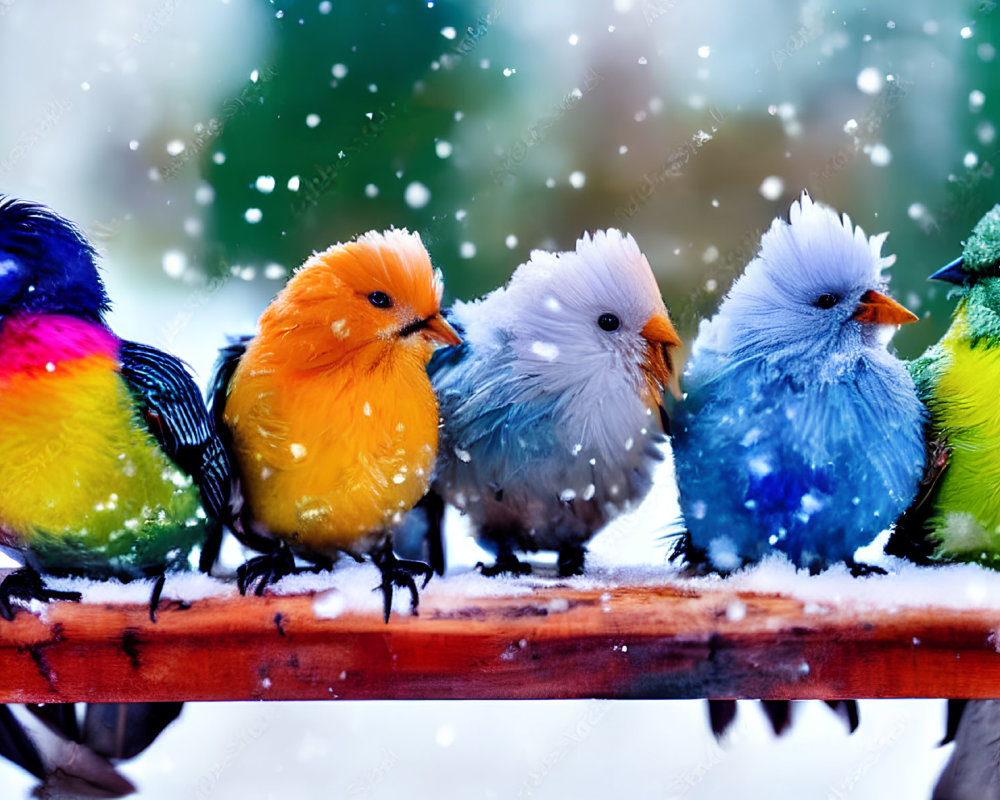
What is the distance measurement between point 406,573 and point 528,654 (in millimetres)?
164

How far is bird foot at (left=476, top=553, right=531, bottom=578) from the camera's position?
1.10 meters

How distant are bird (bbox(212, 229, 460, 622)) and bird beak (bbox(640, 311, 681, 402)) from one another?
0.74 feet

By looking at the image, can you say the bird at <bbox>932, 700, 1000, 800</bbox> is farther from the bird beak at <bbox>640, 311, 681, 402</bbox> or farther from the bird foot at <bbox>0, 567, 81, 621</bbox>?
the bird foot at <bbox>0, 567, 81, 621</bbox>

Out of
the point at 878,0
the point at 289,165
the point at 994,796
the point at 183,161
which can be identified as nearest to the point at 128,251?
the point at 183,161

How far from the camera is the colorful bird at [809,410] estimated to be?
1029 millimetres

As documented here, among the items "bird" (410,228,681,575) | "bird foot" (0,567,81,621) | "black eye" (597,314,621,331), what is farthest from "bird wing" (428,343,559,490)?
"bird foot" (0,567,81,621)

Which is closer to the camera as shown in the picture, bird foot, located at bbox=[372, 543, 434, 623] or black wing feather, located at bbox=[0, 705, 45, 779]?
bird foot, located at bbox=[372, 543, 434, 623]

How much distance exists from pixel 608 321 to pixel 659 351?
0.07 metres

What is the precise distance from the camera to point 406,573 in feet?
3.30

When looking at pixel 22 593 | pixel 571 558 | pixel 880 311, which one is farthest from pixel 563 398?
pixel 22 593

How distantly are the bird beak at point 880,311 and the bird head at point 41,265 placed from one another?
0.87 metres

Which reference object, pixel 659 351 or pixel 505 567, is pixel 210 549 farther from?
pixel 659 351

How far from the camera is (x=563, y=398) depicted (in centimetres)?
103

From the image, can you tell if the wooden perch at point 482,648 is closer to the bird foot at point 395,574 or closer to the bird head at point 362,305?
the bird foot at point 395,574
